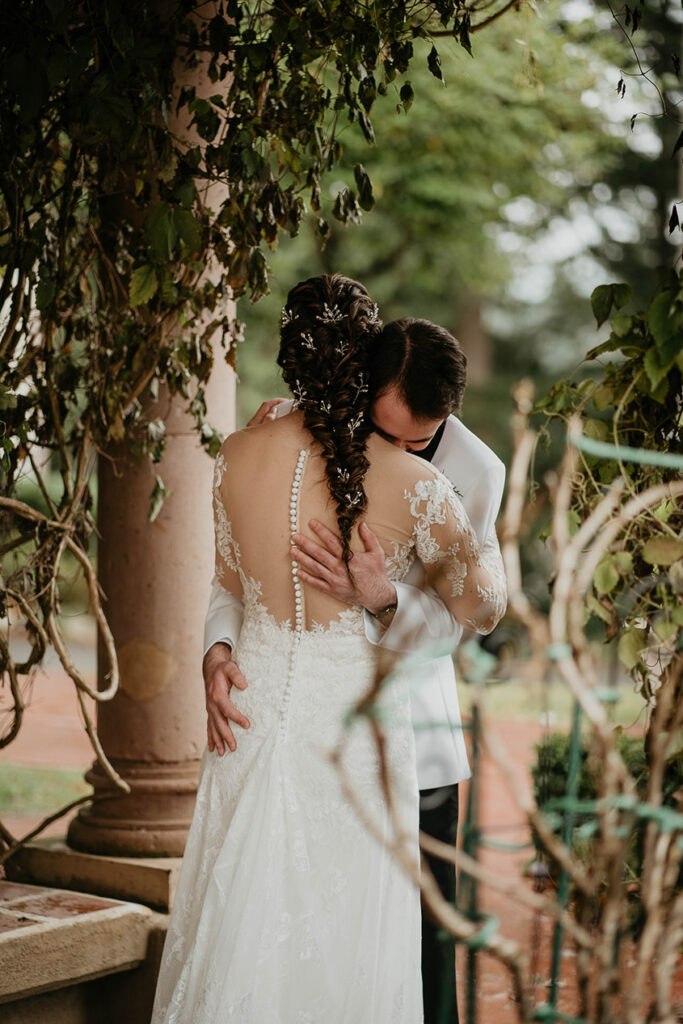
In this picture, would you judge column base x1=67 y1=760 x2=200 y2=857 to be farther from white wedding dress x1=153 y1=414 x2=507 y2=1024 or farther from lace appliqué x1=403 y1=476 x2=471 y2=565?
lace appliqué x1=403 y1=476 x2=471 y2=565

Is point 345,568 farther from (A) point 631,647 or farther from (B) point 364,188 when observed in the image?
(B) point 364,188

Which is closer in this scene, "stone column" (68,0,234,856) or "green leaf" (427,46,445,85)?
"green leaf" (427,46,445,85)

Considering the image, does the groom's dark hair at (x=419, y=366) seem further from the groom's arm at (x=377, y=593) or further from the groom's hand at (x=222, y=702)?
the groom's hand at (x=222, y=702)

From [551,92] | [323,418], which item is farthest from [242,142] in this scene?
[551,92]

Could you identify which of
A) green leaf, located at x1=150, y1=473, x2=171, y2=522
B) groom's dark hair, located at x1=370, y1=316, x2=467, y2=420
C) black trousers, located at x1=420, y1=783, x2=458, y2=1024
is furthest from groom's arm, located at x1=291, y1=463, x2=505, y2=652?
green leaf, located at x1=150, y1=473, x2=171, y2=522

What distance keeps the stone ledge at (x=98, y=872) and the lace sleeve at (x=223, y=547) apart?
124 cm

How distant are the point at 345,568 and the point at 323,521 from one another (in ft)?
0.41

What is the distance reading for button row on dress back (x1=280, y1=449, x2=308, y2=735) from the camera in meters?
2.65

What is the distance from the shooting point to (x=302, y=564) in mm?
2619

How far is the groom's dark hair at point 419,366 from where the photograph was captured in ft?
8.48

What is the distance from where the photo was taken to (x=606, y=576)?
228cm

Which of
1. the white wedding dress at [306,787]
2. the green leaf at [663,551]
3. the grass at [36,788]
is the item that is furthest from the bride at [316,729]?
the grass at [36,788]

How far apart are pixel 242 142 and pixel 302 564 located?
4.16ft

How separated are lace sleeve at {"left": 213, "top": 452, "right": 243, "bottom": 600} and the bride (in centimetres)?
4
